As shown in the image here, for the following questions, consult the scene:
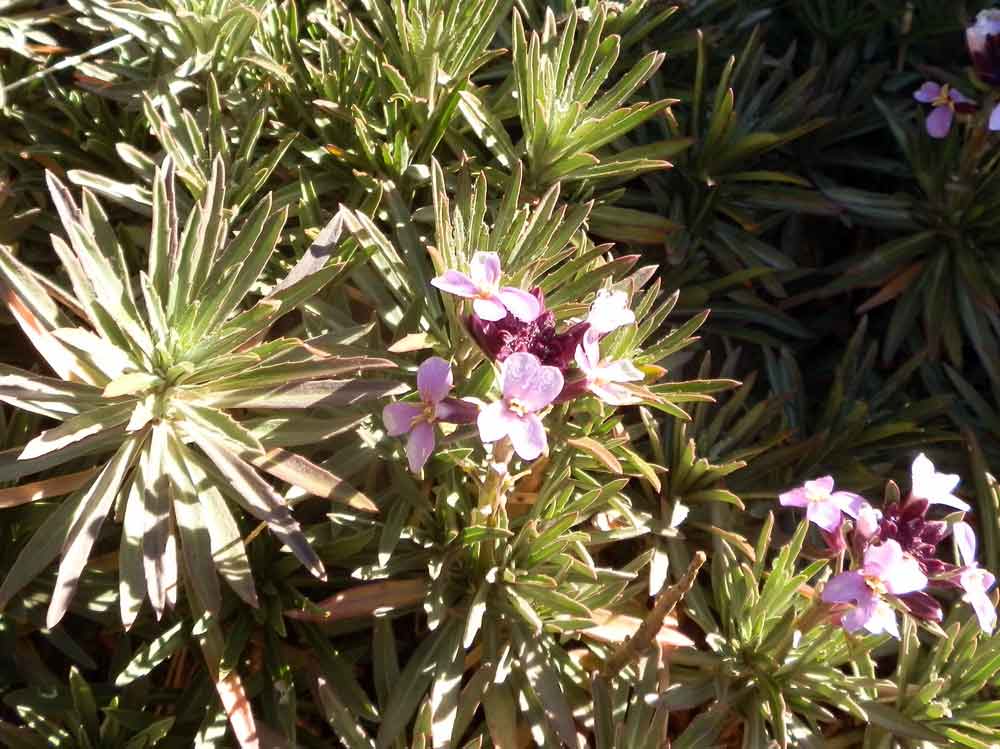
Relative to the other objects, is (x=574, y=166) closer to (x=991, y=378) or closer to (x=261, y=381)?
(x=261, y=381)

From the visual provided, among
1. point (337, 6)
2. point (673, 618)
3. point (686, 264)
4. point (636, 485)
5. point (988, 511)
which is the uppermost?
point (337, 6)

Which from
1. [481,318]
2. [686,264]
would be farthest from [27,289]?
[686,264]

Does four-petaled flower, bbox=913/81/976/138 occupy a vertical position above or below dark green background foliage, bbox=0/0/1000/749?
above

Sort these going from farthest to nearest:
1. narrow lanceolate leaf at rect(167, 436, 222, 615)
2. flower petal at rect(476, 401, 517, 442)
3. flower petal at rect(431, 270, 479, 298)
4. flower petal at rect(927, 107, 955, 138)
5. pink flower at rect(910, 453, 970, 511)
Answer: flower petal at rect(927, 107, 955, 138) → pink flower at rect(910, 453, 970, 511) → narrow lanceolate leaf at rect(167, 436, 222, 615) → flower petal at rect(431, 270, 479, 298) → flower petal at rect(476, 401, 517, 442)

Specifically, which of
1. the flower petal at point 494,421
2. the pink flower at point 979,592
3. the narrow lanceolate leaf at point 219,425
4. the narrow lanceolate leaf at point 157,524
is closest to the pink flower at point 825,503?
the pink flower at point 979,592

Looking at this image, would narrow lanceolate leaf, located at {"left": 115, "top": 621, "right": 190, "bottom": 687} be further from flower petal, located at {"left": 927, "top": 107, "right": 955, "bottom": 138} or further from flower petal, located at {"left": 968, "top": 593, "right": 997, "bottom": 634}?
flower petal, located at {"left": 927, "top": 107, "right": 955, "bottom": 138}

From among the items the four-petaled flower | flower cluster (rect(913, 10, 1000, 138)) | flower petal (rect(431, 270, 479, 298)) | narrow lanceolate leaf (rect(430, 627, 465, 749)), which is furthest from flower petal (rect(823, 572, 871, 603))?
the four-petaled flower

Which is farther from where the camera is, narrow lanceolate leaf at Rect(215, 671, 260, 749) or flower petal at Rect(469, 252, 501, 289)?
narrow lanceolate leaf at Rect(215, 671, 260, 749)
